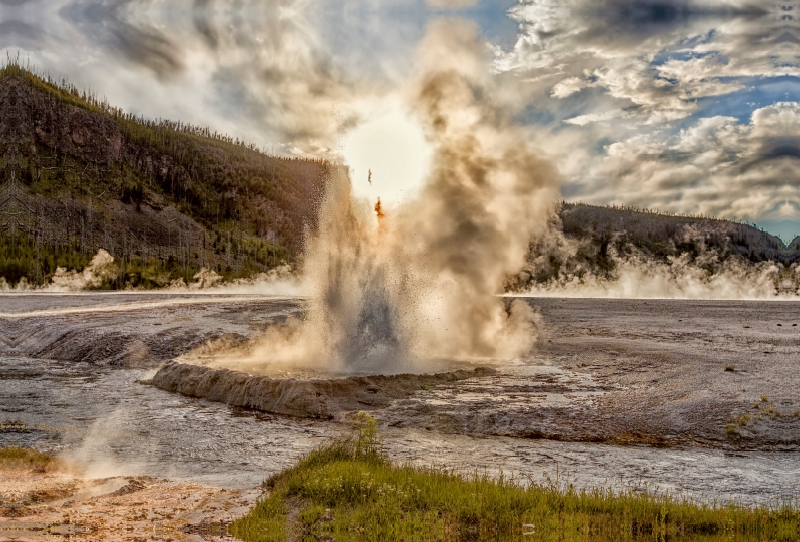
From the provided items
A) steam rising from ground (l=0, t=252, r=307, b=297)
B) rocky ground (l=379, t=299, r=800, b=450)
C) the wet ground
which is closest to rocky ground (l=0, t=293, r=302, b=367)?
the wet ground

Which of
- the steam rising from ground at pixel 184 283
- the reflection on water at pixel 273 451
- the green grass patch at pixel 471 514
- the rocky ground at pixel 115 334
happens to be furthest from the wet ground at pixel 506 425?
the steam rising from ground at pixel 184 283

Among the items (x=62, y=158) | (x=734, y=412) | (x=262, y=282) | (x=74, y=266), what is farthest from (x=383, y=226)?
(x=62, y=158)

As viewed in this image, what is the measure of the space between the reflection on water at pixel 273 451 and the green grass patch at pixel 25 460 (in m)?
0.73

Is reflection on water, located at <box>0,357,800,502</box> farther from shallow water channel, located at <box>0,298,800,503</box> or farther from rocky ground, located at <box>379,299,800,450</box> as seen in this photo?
rocky ground, located at <box>379,299,800,450</box>

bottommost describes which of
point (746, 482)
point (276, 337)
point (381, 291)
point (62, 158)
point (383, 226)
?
point (746, 482)

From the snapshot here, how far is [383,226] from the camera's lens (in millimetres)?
36094

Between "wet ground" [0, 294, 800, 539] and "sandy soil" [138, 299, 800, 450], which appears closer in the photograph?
"wet ground" [0, 294, 800, 539]

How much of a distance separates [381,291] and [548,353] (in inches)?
482

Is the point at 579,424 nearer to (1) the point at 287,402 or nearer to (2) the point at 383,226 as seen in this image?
(1) the point at 287,402

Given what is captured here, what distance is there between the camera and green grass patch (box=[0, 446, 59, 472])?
14781mm

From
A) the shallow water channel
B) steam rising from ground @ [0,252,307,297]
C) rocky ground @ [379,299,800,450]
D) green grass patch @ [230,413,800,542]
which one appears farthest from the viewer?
steam rising from ground @ [0,252,307,297]

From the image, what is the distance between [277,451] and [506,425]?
7066 mm

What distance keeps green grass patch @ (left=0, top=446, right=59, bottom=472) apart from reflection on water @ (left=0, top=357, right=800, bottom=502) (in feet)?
2.40

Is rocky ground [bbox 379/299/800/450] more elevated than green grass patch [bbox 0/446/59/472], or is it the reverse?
rocky ground [bbox 379/299/800/450]
